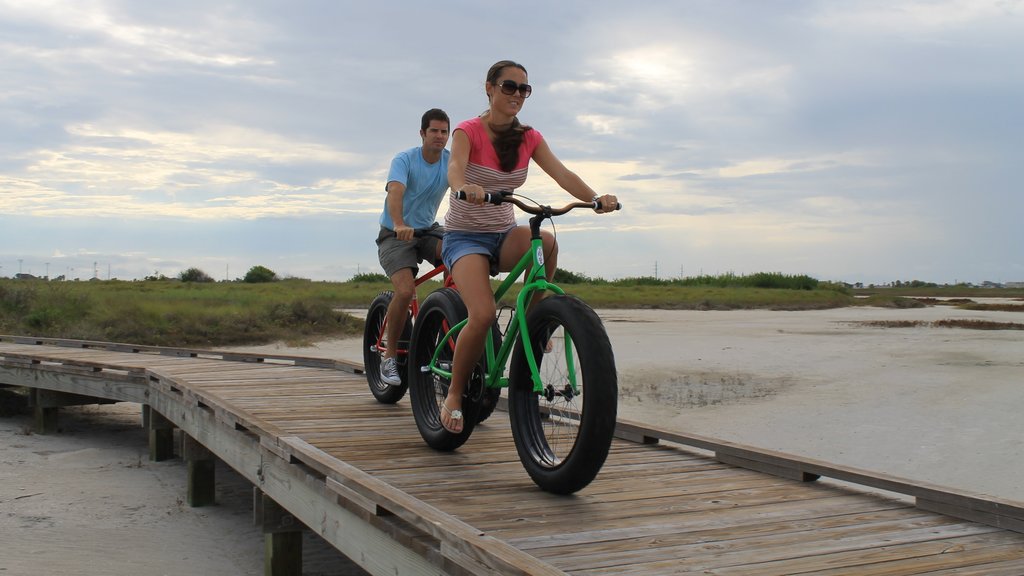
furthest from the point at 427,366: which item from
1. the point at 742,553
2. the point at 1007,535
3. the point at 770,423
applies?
the point at 770,423

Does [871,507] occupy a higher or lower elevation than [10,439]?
higher

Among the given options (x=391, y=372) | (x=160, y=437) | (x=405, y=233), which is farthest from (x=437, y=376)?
(x=160, y=437)

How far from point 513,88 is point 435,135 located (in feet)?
6.48

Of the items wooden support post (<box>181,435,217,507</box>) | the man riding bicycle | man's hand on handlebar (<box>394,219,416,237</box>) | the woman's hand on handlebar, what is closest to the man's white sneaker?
the man riding bicycle

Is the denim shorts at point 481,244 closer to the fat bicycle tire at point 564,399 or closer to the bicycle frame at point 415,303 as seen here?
the fat bicycle tire at point 564,399

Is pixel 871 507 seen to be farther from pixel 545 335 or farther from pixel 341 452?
pixel 341 452

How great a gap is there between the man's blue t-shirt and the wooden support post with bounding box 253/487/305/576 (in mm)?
2012

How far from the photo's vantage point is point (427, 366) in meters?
4.98

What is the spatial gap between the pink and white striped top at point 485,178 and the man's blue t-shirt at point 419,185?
168 cm

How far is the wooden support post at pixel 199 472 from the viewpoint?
7531mm

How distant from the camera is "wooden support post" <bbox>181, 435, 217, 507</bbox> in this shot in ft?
24.7

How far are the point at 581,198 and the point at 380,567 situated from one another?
75.1 inches

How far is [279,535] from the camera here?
5156mm

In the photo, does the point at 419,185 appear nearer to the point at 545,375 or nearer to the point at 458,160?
the point at 458,160
